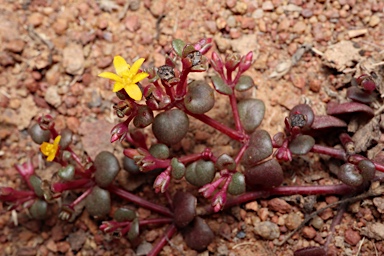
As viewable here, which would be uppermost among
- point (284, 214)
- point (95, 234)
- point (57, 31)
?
point (57, 31)

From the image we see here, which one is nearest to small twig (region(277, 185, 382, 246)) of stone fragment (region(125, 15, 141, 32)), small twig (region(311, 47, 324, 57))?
small twig (region(311, 47, 324, 57))

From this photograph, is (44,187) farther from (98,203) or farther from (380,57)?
(380,57)

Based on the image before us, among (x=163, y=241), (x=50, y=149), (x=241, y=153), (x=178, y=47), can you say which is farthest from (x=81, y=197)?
(x=178, y=47)

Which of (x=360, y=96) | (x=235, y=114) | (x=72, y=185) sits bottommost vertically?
(x=72, y=185)

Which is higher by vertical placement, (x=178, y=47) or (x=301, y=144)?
(x=178, y=47)

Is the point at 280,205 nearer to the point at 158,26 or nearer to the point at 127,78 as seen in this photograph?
the point at 127,78

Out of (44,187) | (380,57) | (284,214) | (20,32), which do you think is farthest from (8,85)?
(380,57)

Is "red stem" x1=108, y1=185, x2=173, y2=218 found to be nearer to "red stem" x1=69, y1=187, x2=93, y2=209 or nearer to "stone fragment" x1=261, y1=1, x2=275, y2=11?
"red stem" x1=69, y1=187, x2=93, y2=209
